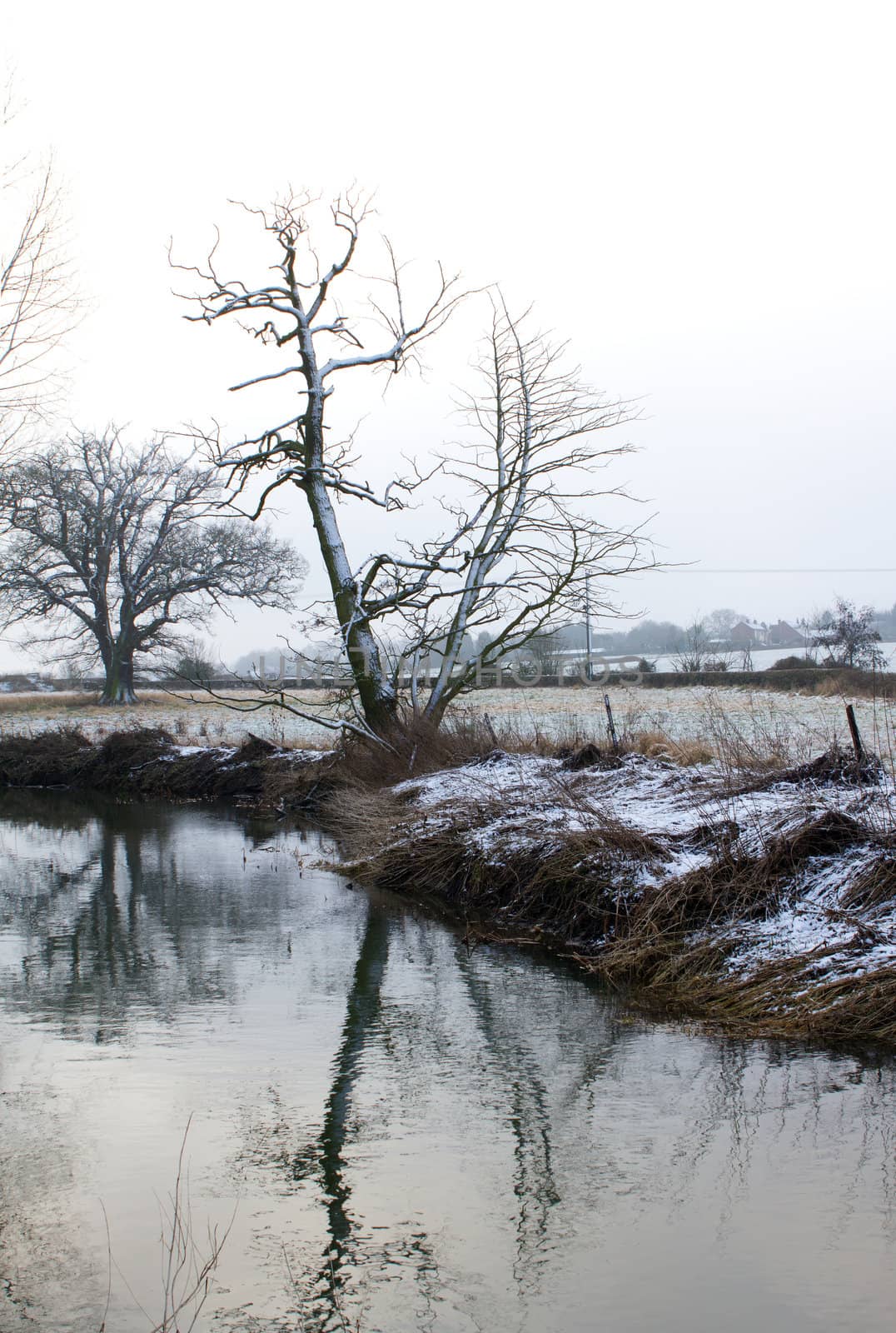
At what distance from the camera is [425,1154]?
4914mm

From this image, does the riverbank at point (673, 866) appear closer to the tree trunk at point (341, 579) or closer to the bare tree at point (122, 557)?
the tree trunk at point (341, 579)

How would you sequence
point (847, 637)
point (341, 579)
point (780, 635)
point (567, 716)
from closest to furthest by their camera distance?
point (341, 579)
point (567, 716)
point (847, 637)
point (780, 635)

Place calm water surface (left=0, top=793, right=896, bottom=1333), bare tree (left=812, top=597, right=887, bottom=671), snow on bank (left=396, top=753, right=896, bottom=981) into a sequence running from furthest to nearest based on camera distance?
1. bare tree (left=812, top=597, right=887, bottom=671)
2. snow on bank (left=396, top=753, right=896, bottom=981)
3. calm water surface (left=0, top=793, right=896, bottom=1333)

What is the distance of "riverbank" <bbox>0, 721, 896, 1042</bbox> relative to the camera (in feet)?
22.2

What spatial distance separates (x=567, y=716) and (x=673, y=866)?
14699mm

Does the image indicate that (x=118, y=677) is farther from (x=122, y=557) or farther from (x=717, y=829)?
(x=717, y=829)

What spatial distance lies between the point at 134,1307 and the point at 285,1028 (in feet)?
10.3

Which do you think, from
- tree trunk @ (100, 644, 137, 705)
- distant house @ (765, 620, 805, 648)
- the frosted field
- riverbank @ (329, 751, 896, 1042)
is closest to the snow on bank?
riverbank @ (329, 751, 896, 1042)

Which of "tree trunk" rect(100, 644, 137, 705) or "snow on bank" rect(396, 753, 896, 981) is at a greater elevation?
"tree trunk" rect(100, 644, 137, 705)

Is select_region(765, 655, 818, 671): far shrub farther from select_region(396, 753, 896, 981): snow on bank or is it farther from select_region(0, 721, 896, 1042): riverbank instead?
select_region(396, 753, 896, 981): snow on bank

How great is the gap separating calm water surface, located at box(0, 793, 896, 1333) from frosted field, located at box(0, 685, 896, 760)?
4747 mm

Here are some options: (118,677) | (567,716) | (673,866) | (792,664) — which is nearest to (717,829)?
(673,866)

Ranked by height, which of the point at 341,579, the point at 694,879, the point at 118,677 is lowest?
the point at 694,879

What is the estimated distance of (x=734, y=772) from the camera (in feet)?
34.1
